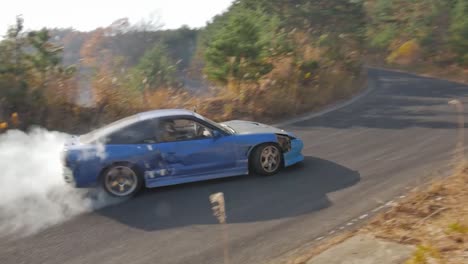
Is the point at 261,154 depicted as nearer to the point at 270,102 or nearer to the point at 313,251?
the point at 313,251

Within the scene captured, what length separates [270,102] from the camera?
14.9 meters

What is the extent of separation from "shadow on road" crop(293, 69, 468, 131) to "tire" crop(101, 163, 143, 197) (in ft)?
19.6

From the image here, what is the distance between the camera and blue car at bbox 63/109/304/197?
8.17m

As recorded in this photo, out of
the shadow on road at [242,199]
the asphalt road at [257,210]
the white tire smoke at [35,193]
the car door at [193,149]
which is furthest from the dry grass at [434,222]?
the white tire smoke at [35,193]

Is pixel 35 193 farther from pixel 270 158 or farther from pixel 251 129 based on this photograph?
pixel 270 158

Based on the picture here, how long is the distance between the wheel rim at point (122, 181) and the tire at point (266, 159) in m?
2.08

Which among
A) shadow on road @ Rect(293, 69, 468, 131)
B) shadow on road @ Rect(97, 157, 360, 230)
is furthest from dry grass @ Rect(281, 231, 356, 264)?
shadow on road @ Rect(293, 69, 468, 131)

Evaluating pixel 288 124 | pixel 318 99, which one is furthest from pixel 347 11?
pixel 288 124

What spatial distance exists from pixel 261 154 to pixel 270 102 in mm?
6193

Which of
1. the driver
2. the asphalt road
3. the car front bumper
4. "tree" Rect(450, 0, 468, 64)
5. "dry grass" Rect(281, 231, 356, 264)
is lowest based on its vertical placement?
"dry grass" Rect(281, 231, 356, 264)

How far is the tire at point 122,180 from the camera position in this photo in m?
8.24

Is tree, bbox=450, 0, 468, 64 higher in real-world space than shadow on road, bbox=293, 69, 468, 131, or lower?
higher

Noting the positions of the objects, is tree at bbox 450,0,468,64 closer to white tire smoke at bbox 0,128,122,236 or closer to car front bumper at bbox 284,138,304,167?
car front bumper at bbox 284,138,304,167

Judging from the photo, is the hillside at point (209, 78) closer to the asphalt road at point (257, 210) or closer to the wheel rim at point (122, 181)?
the asphalt road at point (257, 210)
